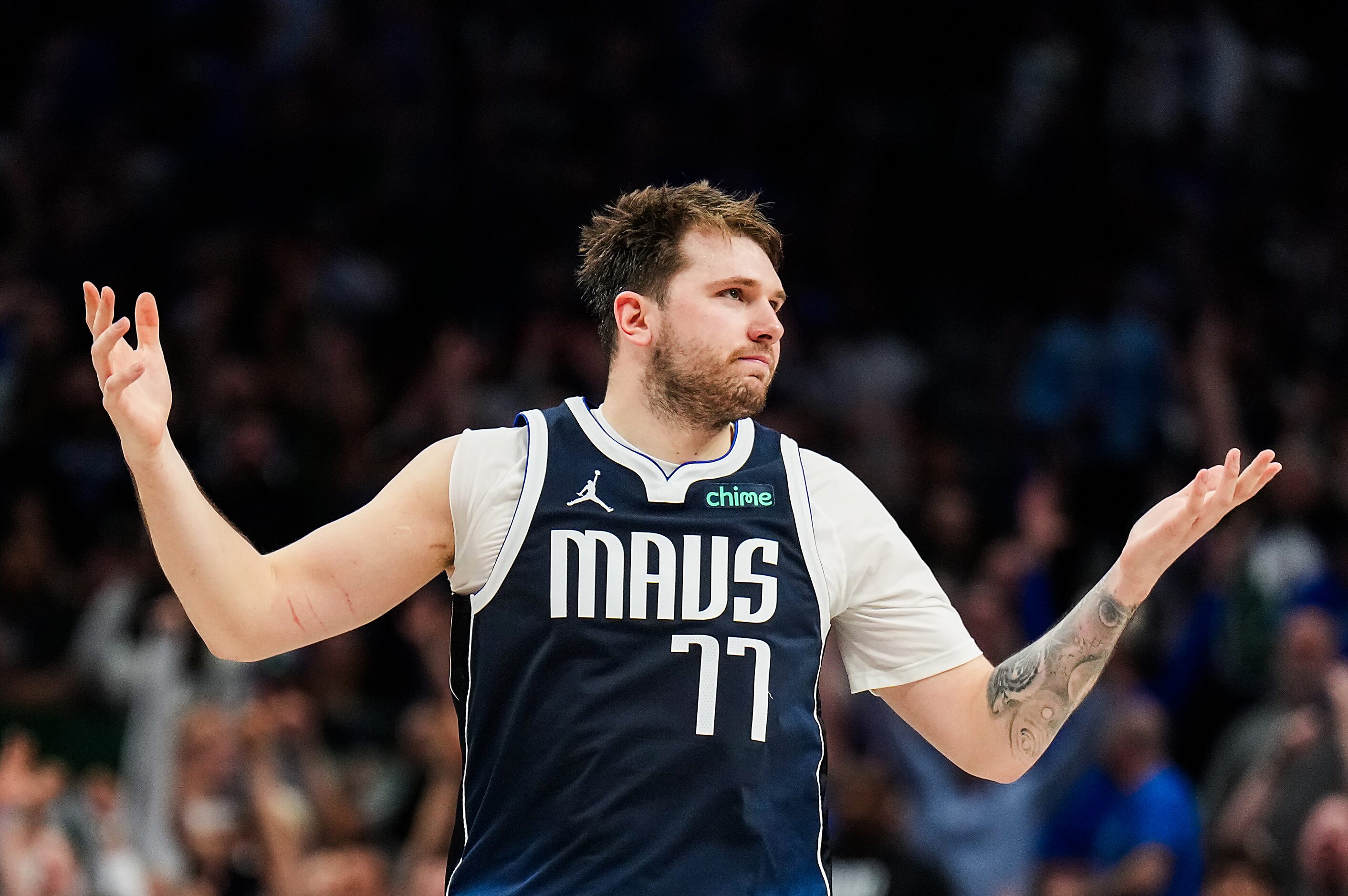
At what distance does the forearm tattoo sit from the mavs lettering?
536 millimetres

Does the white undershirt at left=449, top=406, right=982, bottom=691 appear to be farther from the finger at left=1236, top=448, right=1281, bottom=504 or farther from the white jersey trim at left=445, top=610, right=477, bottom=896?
the finger at left=1236, top=448, right=1281, bottom=504

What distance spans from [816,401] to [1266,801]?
4364mm

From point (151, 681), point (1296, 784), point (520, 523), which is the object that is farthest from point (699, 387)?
point (151, 681)

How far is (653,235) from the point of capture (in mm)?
3889

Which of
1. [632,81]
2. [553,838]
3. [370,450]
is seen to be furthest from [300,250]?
[553,838]

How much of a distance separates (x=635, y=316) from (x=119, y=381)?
1.08m

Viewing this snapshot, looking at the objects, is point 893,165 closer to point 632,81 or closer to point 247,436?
point 632,81

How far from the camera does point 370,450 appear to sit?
10352mm

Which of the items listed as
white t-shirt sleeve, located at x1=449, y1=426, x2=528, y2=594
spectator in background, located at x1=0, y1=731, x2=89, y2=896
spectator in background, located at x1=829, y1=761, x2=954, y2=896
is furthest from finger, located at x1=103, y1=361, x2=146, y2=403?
spectator in background, located at x1=829, y1=761, x2=954, y2=896

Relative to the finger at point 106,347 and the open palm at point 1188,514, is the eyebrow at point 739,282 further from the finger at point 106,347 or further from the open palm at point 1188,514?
the finger at point 106,347

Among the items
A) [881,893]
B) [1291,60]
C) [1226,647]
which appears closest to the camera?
[881,893]

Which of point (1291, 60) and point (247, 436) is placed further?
point (1291, 60)

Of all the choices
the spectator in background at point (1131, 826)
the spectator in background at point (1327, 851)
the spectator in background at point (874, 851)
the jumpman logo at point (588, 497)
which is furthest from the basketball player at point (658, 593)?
the spectator in background at point (1131, 826)

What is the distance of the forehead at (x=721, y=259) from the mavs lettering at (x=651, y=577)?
1.86 feet
